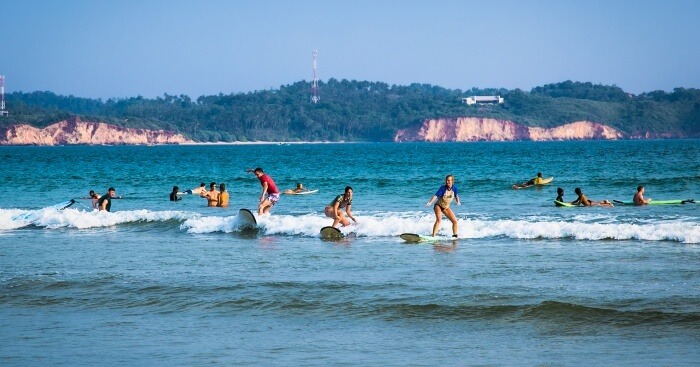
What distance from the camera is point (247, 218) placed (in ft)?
74.7

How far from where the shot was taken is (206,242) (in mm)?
20484

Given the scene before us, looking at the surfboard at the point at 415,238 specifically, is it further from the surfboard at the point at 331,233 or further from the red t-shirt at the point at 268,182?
the red t-shirt at the point at 268,182

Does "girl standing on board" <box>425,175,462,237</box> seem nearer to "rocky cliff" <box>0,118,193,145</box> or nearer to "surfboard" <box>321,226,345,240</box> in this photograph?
"surfboard" <box>321,226,345,240</box>

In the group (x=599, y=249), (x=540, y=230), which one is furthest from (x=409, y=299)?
(x=540, y=230)

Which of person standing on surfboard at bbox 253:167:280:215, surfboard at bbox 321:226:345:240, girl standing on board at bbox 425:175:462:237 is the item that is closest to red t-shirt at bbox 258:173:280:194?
person standing on surfboard at bbox 253:167:280:215

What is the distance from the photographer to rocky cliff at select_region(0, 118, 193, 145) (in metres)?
180

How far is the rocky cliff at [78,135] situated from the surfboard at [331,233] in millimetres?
169271

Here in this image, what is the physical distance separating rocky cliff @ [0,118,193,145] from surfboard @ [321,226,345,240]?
555 feet

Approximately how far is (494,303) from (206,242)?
31.6 ft

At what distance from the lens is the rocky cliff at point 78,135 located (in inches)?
7077

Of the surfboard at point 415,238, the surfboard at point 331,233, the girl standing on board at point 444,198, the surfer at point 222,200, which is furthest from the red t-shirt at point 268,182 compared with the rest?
the girl standing on board at point 444,198

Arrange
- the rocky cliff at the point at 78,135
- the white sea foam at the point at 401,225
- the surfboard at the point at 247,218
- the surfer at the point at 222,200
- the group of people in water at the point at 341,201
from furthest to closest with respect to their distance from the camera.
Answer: the rocky cliff at the point at 78,135 < the surfer at the point at 222,200 < the surfboard at the point at 247,218 < the white sea foam at the point at 401,225 < the group of people in water at the point at 341,201

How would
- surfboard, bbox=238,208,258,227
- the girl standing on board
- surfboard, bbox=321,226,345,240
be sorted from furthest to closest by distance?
1. surfboard, bbox=238,208,258,227
2. surfboard, bbox=321,226,345,240
3. the girl standing on board

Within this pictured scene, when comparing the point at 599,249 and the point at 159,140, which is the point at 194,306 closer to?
the point at 599,249
